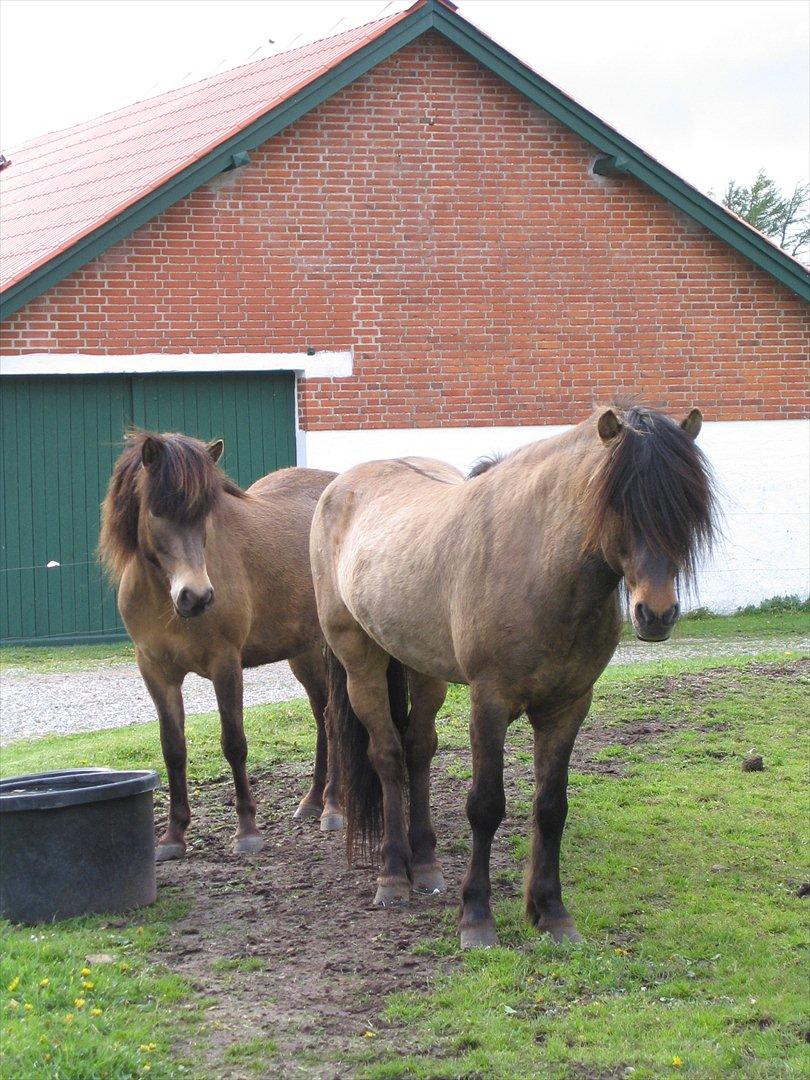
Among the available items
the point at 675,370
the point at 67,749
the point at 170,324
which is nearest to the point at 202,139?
the point at 170,324

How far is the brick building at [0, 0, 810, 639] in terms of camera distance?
46.4 feet

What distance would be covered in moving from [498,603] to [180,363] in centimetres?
966

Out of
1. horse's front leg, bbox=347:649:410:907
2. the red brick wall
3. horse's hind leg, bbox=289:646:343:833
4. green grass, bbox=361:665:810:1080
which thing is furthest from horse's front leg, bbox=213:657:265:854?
the red brick wall

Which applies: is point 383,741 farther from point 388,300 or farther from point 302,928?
point 388,300

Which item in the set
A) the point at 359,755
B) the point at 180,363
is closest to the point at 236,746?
the point at 359,755

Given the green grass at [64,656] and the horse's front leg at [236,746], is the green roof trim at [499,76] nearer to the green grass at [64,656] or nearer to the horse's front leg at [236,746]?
the green grass at [64,656]

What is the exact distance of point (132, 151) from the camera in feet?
54.9

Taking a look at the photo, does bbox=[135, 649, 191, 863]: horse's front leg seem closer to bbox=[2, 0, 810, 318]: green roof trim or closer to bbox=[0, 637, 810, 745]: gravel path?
bbox=[0, 637, 810, 745]: gravel path

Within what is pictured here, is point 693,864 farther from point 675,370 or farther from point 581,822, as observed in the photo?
point 675,370

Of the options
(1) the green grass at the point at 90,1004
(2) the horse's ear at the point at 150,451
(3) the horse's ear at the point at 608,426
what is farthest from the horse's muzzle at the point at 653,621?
(2) the horse's ear at the point at 150,451

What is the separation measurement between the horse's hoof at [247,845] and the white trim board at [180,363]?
8.11 metres

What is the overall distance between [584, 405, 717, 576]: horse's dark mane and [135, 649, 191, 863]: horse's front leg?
3.03m

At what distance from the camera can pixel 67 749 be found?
930cm

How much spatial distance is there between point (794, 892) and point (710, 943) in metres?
0.77
